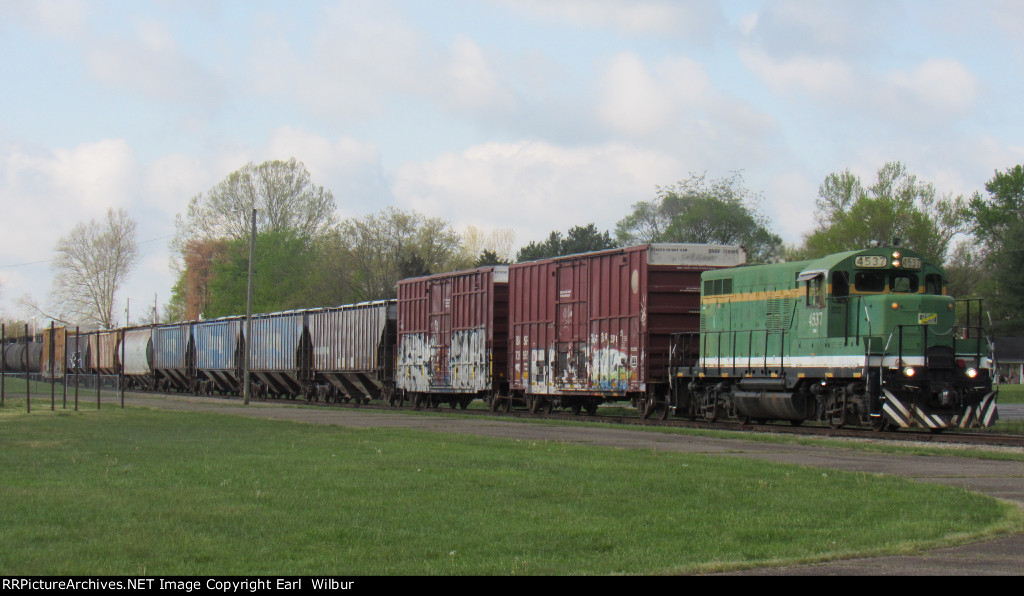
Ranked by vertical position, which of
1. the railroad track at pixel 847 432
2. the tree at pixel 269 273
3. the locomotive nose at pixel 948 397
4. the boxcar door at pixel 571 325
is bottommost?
the railroad track at pixel 847 432

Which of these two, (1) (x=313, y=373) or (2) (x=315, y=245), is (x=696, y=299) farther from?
(2) (x=315, y=245)

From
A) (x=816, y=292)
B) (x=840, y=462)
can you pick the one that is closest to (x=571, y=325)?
(x=816, y=292)

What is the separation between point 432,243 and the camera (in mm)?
82562

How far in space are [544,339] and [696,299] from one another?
17.4 feet

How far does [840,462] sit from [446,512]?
7737 mm

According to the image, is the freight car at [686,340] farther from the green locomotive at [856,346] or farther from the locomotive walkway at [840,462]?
the locomotive walkway at [840,462]

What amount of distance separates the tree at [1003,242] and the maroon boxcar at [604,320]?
52.4m

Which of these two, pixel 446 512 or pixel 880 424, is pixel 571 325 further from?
pixel 446 512

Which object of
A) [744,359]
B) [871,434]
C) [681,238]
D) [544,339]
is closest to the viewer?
[871,434]

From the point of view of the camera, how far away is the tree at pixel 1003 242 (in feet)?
239

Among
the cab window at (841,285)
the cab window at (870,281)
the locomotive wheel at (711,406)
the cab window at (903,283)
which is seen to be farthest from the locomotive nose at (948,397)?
the locomotive wheel at (711,406)

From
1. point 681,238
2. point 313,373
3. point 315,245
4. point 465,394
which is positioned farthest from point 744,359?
point 315,245

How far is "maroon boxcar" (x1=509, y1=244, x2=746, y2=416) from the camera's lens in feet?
88.1

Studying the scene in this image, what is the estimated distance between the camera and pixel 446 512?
10664 millimetres
